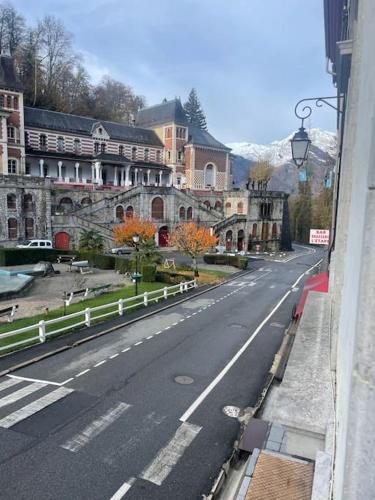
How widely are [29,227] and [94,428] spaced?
36687 millimetres

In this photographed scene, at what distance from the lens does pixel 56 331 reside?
14.6 m

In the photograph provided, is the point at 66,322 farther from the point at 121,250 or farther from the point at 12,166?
the point at 12,166

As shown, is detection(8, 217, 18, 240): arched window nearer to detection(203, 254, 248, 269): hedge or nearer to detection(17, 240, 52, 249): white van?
detection(17, 240, 52, 249): white van

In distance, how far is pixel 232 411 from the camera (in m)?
9.68

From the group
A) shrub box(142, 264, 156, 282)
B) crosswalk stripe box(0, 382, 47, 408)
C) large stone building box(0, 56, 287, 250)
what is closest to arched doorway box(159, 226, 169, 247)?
large stone building box(0, 56, 287, 250)

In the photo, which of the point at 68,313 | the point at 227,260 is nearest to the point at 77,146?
the point at 227,260

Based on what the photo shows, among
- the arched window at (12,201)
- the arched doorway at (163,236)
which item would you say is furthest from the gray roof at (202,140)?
the arched window at (12,201)

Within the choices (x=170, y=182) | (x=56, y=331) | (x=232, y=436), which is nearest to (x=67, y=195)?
(x=170, y=182)

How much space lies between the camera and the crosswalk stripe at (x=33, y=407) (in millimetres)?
8680

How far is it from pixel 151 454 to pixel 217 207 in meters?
55.9

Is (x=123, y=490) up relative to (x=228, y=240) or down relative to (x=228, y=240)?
down

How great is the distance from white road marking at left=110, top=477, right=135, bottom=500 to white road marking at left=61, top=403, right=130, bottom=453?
1.49m

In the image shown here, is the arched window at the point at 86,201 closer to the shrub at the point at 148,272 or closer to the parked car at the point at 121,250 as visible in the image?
the parked car at the point at 121,250

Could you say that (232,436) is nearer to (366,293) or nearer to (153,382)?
(153,382)
